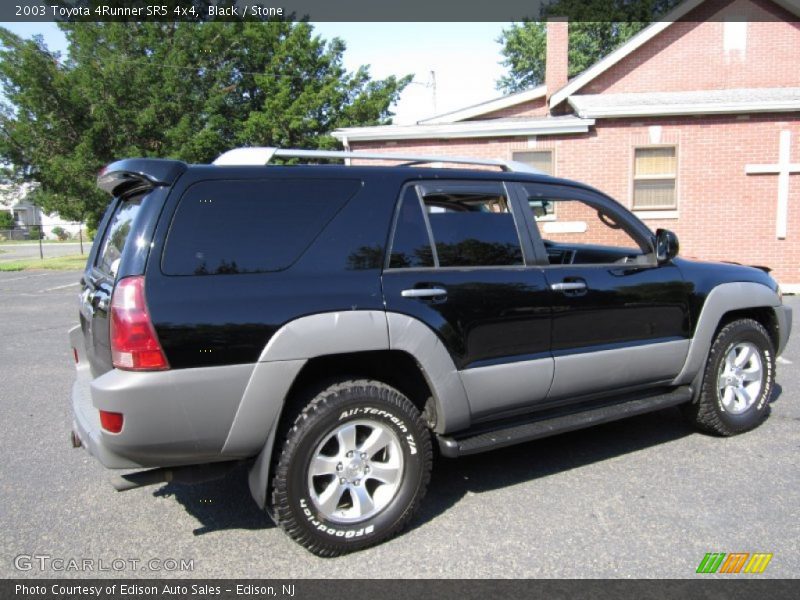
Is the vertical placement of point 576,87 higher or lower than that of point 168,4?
lower

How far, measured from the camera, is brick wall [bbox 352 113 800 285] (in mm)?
12883

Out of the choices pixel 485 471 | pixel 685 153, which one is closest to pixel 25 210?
pixel 685 153

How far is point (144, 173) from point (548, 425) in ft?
8.26

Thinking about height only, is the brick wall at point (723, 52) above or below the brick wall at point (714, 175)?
above

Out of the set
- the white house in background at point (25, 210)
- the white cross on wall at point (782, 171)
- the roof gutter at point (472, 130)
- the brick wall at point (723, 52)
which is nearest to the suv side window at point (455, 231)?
the roof gutter at point (472, 130)

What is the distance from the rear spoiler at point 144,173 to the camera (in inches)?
117

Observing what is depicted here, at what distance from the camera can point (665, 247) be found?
427 centimetres

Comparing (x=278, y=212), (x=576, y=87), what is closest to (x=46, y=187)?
(x=576, y=87)

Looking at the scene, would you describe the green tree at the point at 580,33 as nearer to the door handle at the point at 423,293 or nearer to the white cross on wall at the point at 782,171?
the white cross on wall at the point at 782,171

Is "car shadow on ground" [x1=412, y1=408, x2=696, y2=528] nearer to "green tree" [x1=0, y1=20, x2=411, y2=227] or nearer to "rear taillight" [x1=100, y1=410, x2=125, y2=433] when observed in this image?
"rear taillight" [x1=100, y1=410, x2=125, y2=433]

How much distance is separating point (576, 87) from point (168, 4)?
19.9 meters

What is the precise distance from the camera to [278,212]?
10.3 feet

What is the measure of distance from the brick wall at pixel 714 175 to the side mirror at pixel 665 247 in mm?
9510

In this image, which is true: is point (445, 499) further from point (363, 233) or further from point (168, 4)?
point (168, 4)
